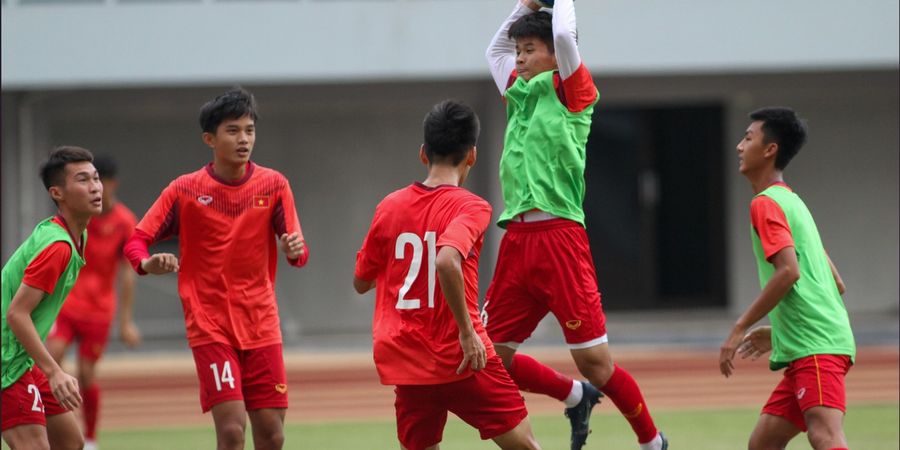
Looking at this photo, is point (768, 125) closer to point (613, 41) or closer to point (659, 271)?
point (613, 41)

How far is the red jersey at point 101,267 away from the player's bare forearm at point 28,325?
143 inches

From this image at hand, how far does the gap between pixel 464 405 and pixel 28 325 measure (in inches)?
75.7

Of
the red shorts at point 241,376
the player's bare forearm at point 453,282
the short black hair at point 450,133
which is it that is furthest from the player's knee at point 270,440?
the short black hair at point 450,133

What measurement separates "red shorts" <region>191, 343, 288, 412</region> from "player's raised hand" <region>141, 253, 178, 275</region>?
0.51 m

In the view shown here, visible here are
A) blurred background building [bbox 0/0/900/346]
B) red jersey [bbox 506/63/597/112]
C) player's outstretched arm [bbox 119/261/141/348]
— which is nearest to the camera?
red jersey [bbox 506/63/597/112]

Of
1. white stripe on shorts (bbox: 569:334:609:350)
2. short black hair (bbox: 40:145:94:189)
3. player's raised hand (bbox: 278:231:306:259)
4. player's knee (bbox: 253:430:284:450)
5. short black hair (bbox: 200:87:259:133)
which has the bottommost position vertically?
player's knee (bbox: 253:430:284:450)

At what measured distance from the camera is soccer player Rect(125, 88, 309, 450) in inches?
234

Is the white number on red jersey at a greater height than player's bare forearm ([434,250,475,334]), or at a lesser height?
lesser

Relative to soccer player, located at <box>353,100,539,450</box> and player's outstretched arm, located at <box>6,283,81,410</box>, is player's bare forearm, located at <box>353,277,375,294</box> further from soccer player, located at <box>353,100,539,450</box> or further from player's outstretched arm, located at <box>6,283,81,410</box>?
player's outstretched arm, located at <box>6,283,81,410</box>

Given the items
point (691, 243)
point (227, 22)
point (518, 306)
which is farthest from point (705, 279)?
point (518, 306)

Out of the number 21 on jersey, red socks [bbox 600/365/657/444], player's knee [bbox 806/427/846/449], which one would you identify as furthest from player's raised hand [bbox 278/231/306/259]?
player's knee [bbox 806/427/846/449]

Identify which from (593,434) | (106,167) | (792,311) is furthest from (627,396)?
(106,167)

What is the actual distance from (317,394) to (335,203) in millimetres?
5810

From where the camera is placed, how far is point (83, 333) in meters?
9.09
